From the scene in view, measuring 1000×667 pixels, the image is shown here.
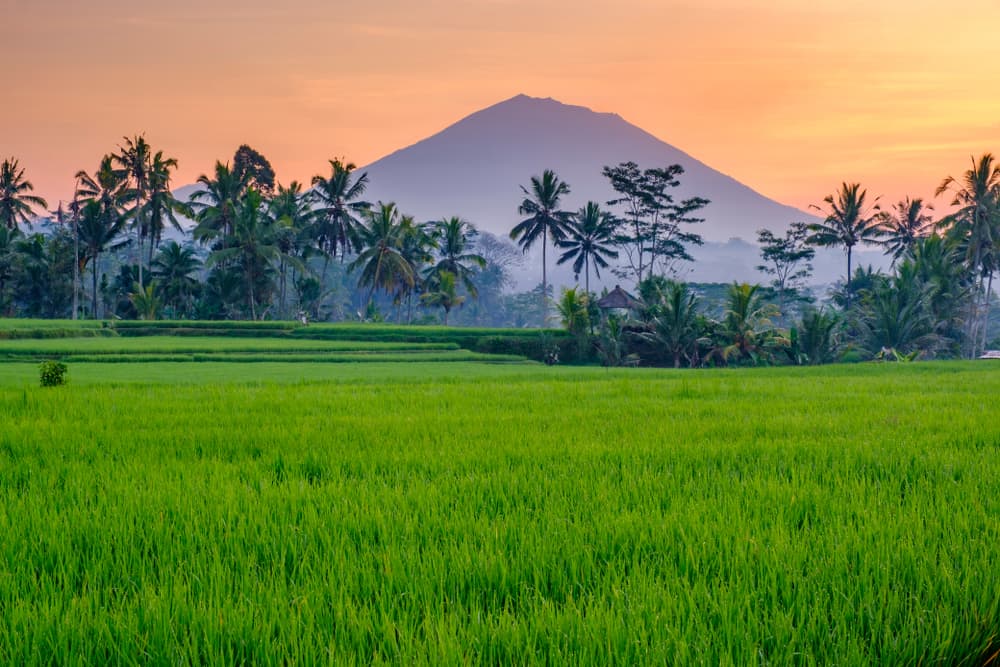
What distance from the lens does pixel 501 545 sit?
3.01 m

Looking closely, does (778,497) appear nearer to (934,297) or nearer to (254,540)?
(254,540)

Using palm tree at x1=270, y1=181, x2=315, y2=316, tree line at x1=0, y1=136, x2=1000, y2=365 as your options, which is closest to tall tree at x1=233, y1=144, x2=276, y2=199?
tree line at x1=0, y1=136, x2=1000, y2=365

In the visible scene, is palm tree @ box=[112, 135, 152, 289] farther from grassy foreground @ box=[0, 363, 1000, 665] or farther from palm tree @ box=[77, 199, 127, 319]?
grassy foreground @ box=[0, 363, 1000, 665]

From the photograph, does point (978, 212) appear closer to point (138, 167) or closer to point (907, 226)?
point (907, 226)

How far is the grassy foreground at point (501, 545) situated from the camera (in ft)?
7.15

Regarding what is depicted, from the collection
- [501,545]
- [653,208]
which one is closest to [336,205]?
[653,208]

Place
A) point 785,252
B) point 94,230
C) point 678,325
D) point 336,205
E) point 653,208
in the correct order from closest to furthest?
1. point 678,325
2. point 94,230
3. point 336,205
4. point 785,252
5. point 653,208

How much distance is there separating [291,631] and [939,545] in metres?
2.60

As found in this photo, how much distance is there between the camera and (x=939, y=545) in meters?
3.06

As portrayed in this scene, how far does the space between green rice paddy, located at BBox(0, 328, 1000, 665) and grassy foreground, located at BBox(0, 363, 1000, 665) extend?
0.6 inches

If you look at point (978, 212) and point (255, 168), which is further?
point (255, 168)

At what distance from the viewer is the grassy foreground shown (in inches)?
85.8

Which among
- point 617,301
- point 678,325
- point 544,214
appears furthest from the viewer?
point 544,214

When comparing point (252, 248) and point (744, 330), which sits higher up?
point (252, 248)
